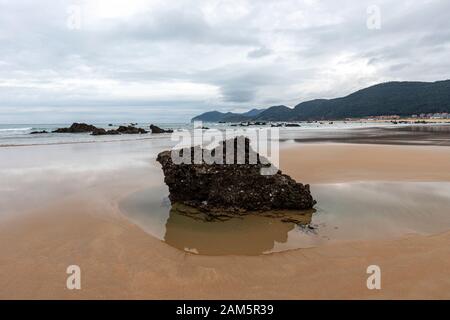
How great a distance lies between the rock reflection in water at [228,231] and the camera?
541 cm

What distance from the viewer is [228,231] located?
20.3 ft

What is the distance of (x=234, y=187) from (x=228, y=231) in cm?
153

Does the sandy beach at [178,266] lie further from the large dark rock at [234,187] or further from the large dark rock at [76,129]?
the large dark rock at [76,129]

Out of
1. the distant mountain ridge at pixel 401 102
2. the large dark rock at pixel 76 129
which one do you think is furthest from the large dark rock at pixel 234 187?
the distant mountain ridge at pixel 401 102

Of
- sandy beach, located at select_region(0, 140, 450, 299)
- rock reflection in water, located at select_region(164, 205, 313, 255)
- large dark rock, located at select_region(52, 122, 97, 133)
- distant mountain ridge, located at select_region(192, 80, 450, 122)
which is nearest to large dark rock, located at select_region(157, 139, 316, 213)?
rock reflection in water, located at select_region(164, 205, 313, 255)

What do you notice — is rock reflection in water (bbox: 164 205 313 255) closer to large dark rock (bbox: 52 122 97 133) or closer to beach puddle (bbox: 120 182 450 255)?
beach puddle (bbox: 120 182 450 255)

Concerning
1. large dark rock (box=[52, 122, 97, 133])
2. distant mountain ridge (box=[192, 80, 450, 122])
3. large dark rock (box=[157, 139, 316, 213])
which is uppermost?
distant mountain ridge (box=[192, 80, 450, 122])

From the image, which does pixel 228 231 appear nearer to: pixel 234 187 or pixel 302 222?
pixel 234 187

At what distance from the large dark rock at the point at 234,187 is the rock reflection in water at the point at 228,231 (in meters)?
0.28

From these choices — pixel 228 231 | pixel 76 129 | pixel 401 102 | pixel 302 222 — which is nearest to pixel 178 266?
pixel 228 231

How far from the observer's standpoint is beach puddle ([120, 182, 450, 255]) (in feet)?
18.4
